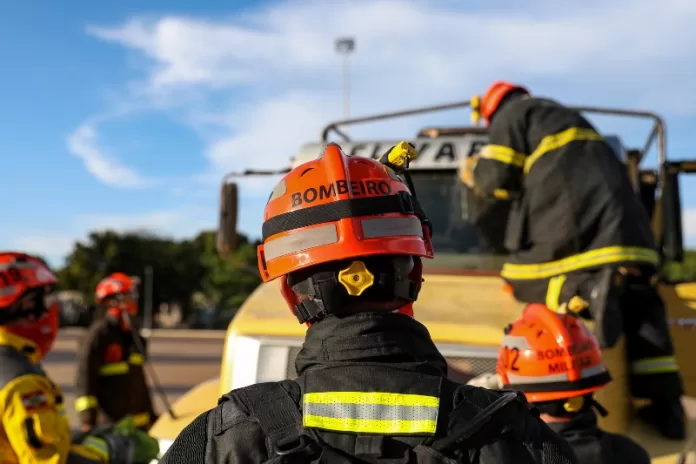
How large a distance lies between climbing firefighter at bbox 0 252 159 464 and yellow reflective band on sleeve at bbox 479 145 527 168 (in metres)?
2.11

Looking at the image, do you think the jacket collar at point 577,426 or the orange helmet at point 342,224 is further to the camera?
the jacket collar at point 577,426

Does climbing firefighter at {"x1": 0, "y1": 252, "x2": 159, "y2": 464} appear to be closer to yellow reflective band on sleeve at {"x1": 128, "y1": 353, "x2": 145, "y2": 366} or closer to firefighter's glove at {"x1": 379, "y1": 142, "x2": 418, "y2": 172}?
firefighter's glove at {"x1": 379, "y1": 142, "x2": 418, "y2": 172}

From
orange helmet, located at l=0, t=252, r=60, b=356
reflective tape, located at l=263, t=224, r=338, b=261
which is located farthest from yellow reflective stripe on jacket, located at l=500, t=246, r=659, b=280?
orange helmet, located at l=0, t=252, r=60, b=356

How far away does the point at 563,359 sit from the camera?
2434 mm

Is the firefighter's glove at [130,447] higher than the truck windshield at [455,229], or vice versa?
the truck windshield at [455,229]

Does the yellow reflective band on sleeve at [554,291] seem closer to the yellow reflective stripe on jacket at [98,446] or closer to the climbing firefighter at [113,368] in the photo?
the yellow reflective stripe on jacket at [98,446]

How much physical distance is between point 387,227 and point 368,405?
1.27 feet

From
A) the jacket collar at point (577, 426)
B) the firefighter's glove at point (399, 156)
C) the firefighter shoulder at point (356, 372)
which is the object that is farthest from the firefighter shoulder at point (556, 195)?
the firefighter shoulder at point (356, 372)

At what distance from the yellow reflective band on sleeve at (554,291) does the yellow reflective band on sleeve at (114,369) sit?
408 cm

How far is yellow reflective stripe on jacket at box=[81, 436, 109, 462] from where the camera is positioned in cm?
317

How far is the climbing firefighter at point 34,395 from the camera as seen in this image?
9.16 feet

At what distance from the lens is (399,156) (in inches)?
67.6

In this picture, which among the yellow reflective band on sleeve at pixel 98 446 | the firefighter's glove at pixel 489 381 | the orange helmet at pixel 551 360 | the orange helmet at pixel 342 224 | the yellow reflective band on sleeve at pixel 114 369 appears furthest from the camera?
the yellow reflective band on sleeve at pixel 114 369

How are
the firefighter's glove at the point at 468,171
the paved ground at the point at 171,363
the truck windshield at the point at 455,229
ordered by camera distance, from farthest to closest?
1. the paved ground at the point at 171,363
2. the truck windshield at the point at 455,229
3. the firefighter's glove at the point at 468,171
